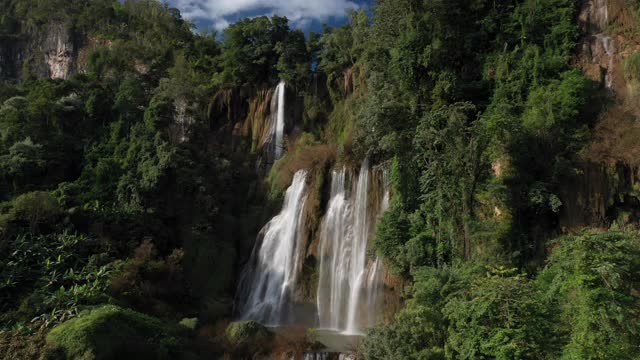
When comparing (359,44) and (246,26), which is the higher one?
(246,26)

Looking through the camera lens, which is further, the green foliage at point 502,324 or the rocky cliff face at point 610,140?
the rocky cliff face at point 610,140

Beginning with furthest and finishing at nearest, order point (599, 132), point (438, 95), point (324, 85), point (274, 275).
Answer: point (324, 85), point (274, 275), point (438, 95), point (599, 132)

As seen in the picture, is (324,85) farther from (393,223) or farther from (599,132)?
(599,132)

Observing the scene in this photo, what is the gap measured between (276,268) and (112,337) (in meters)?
10.3

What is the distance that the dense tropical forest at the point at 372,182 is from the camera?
11.6 metres

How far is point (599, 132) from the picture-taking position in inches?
666

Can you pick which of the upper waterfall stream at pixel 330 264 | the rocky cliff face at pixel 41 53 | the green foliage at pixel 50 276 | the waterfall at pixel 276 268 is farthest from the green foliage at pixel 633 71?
the rocky cliff face at pixel 41 53

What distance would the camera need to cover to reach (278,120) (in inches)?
1272

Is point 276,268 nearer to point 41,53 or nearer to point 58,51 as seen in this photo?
point 58,51

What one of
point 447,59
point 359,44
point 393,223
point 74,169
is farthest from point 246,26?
point 393,223

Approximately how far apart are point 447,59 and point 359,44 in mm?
7932

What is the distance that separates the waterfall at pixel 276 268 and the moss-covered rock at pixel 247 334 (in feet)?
14.4

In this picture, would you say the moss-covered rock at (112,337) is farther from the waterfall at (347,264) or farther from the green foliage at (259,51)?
the green foliage at (259,51)

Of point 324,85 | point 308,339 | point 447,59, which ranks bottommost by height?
point 308,339
